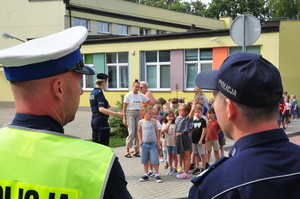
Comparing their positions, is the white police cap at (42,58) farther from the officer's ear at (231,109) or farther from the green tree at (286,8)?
the green tree at (286,8)

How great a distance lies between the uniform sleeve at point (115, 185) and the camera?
5.55 feet

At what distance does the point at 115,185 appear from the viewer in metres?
1.71

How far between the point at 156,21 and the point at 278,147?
43249mm

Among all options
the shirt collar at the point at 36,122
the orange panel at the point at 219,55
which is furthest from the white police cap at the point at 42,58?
the orange panel at the point at 219,55

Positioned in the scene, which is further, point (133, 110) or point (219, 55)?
point (219, 55)

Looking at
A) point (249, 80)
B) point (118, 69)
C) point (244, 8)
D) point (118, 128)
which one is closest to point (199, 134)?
point (118, 128)

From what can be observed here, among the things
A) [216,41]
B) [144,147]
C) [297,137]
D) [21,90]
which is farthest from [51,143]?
[216,41]

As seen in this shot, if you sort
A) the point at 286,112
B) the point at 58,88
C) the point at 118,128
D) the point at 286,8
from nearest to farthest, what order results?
the point at 58,88 → the point at 118,128 → the point at 286,112 → the point at 286,8

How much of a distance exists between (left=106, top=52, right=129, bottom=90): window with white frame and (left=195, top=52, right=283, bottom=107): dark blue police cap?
25332 mm

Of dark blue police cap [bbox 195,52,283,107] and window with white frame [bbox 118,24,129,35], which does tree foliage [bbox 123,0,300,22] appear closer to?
window with white frame [bbox 118,24,129,35]

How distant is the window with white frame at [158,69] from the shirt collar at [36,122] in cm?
2364

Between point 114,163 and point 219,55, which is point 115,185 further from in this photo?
point 219,55

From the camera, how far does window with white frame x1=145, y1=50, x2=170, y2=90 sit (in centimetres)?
2564

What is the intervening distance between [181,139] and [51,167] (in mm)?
7124
